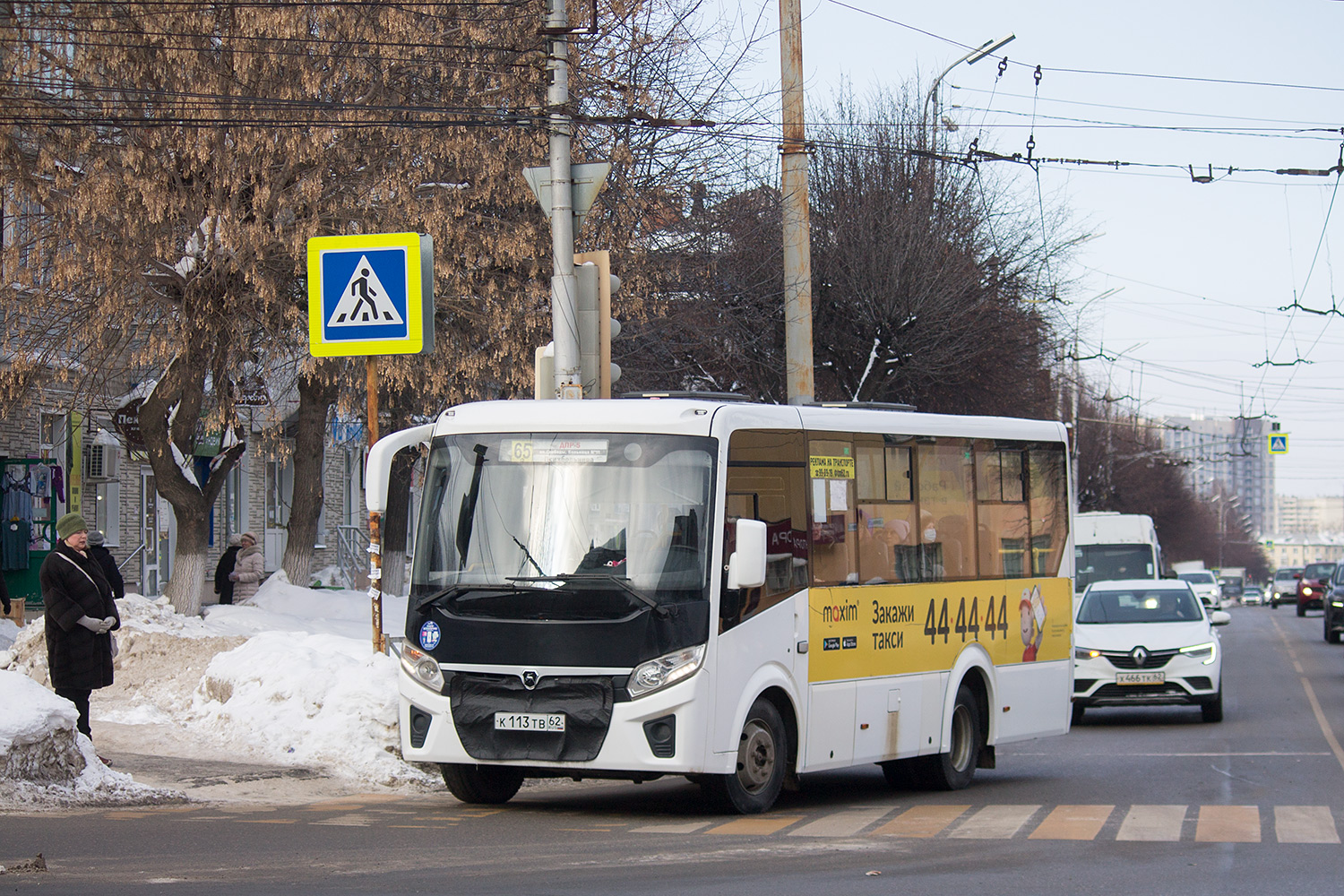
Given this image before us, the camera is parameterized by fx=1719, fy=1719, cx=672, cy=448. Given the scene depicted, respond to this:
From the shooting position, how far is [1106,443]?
78.6 m

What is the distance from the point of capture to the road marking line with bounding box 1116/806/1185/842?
9.78 m

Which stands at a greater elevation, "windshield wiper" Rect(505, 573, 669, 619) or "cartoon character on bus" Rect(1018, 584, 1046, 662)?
"windshield wiper" Rect(505, 573, 669, 619)

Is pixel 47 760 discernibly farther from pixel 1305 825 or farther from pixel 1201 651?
pixel 1201 651

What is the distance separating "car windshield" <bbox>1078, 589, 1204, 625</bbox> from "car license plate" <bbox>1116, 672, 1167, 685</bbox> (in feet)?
3.67

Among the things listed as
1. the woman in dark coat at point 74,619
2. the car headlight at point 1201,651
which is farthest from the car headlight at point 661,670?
the car headlight at point 1201,651

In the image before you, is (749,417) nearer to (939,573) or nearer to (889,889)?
(939,573)

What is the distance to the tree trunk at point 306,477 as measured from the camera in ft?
77.2

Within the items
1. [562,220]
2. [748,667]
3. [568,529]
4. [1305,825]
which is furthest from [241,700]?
[1305,825]

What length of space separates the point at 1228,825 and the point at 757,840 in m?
3.01

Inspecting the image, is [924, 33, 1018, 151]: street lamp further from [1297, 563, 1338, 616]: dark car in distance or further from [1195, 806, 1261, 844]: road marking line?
[1297, 563, 1338, 616]: dark car in distance

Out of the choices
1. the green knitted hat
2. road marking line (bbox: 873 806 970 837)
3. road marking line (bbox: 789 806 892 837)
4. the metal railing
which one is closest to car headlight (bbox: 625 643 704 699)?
road marking line (bbox: 789 806 892 837)

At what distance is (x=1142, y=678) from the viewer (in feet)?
61.7

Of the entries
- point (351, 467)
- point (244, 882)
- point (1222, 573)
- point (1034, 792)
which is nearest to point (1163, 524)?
point (1222, 573)

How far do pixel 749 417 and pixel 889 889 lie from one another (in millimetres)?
3867
